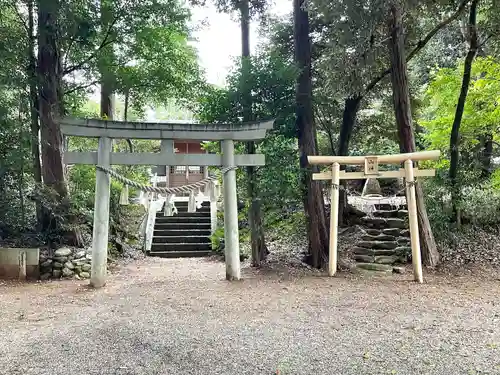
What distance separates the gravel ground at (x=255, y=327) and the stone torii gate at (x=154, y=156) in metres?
0.54

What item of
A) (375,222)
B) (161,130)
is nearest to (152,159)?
(161,130)

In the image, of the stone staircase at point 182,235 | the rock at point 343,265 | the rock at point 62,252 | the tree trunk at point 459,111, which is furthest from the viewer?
the stone staircase at point 182,235

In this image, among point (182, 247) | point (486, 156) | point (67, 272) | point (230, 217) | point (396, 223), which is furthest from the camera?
point (182, 247)

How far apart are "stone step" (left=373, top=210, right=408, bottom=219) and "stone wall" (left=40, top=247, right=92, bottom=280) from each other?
606 centimetres

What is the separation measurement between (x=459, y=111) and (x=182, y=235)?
728 cm

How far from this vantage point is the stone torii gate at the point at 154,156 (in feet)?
18.1

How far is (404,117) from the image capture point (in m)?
6.84

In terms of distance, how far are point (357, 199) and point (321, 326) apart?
6.60m

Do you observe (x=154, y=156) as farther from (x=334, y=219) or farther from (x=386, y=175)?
(x=386, y=175)

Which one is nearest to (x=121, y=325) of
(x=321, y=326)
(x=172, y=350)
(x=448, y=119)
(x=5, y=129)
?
(x=172, y=350)

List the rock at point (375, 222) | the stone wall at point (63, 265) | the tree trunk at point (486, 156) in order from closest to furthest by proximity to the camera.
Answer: the stone wall at point (63, 265), the rock at point (375, 222), the tree trunk at point (486, 156)

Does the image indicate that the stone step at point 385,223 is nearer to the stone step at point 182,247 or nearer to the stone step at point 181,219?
the stone step at point 182,247

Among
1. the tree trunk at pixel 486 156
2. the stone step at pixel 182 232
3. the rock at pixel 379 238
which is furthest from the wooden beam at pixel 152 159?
the tree trunk at pixel 486 156

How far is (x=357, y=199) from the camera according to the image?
10086 mm
